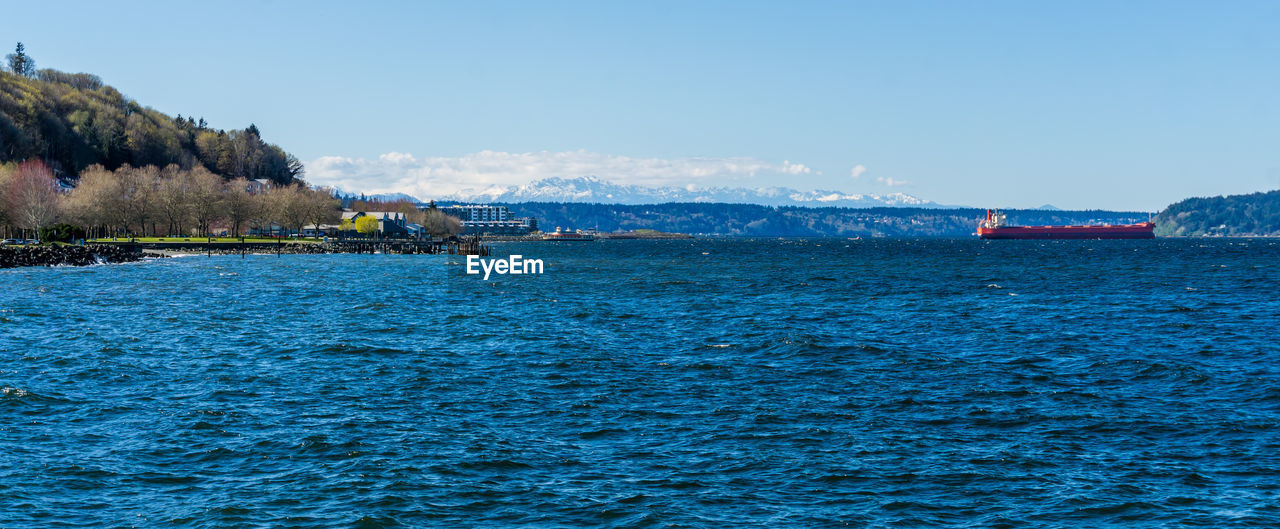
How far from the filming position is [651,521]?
19.4 m

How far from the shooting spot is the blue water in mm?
20406

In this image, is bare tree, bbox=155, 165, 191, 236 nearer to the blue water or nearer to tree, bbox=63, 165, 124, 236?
tree, bbox=63, 165, 124, 236

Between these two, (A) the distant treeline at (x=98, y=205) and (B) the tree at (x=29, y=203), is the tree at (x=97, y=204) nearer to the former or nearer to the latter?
(A) the distant treeline at (x=98, y=205)

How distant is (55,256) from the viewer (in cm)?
11450

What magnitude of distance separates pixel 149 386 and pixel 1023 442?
27.0m

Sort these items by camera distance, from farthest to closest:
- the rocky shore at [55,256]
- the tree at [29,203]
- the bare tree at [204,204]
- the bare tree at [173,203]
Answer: the bare tree at [204,204] → the bare tree at [173,203] → the tree at [29,203] → the rocky shore at [55,256]

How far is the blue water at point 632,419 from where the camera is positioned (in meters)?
20.4

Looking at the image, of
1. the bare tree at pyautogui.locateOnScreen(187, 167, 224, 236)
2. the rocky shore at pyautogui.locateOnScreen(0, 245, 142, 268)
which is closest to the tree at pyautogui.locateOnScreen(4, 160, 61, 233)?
the rocky shore at pyautogui.locateOnScreen(0, 245, 142, 268)

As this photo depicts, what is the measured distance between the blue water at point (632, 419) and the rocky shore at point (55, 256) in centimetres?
5819

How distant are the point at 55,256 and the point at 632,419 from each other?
358 ft

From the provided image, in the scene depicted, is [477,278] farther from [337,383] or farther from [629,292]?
[337,383]

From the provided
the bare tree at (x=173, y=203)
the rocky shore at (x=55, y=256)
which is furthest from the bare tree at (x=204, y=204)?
the rocky shore at (x=55, y=256)

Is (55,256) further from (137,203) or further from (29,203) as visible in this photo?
(137,203)

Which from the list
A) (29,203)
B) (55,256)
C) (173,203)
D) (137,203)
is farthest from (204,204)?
(55,256)
